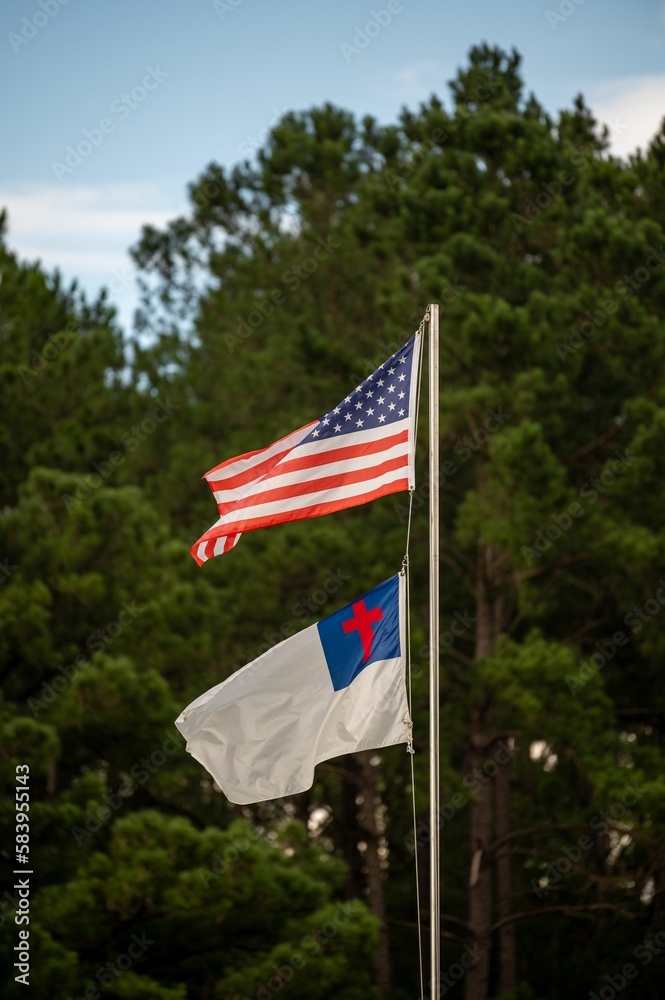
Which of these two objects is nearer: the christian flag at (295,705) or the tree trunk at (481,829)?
the christian flag at (295,705)

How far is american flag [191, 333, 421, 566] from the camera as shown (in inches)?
254

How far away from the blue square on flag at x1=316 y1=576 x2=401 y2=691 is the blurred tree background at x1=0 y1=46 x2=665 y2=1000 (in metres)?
5.10

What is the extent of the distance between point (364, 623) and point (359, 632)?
0.05 m

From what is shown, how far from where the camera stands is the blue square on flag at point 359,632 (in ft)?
20.8

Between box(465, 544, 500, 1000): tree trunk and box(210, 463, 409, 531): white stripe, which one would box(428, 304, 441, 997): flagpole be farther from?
box(465, 544, 500, 1000): tree trunk

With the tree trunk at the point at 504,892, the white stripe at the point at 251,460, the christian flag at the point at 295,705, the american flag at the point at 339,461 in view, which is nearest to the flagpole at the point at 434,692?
the american flag at the point at 339,461

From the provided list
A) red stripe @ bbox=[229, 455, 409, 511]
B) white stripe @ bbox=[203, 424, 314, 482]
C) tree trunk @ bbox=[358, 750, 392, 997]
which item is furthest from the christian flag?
tree trunk @ bbox=[358, 750, 392, 997]

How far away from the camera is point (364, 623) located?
6.39 meters

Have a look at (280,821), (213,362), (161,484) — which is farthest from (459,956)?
(213,362)

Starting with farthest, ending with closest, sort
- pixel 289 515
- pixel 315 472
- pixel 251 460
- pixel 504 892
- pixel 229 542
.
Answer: pixel 504 892 → pixel 251 460 → pixel 229 542 → pixel 315 472 → pixel 289 515

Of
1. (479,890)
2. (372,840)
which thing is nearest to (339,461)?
(479,890)

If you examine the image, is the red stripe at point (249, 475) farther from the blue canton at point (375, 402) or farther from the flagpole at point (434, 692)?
the flagpole at point (434, 692)

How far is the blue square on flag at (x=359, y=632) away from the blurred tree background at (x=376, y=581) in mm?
5104

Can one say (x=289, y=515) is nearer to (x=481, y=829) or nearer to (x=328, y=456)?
(x=328, y=456)
